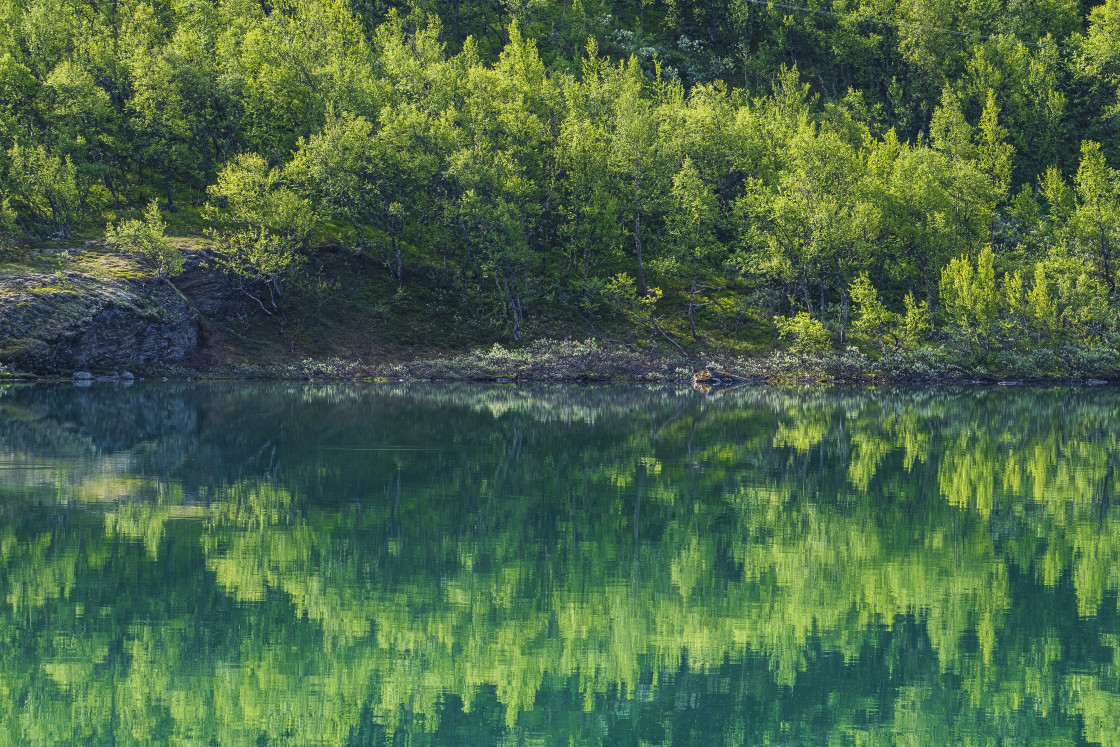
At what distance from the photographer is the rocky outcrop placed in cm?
5981

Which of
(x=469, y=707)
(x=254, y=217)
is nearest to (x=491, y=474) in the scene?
(x=469, y=707)

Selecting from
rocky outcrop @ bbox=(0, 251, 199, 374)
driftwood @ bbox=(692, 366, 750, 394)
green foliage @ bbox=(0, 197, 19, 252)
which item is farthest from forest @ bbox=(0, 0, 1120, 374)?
driftwood @ bbox=(692, 366, 750, 394)

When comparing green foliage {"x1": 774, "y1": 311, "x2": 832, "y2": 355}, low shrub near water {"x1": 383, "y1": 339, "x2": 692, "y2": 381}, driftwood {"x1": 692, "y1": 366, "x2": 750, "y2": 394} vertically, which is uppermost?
green foliage {"x1": 774, "y1": 311, "x2": 832, "y2": 355}

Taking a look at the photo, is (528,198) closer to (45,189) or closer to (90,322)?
(90,322)

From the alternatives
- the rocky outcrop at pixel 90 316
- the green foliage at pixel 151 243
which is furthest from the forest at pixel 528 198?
the rocky outcrop at pixel 90 316

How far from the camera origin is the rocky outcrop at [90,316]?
2355 inches

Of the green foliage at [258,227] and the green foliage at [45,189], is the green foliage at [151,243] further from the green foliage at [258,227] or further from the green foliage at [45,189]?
the green foliage at [45,189]

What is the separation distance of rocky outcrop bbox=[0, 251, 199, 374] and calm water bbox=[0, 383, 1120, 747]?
28385 millimetres

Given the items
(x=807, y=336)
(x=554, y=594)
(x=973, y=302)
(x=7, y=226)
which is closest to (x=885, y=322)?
(x=973, y=302)

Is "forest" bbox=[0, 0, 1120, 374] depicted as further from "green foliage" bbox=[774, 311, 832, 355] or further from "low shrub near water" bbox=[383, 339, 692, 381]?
"low shrub near water" bbox=[383, 339, 692, 381]

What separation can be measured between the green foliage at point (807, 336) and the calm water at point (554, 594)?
37.5 metres

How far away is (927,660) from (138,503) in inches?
735

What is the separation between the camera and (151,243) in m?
67.8

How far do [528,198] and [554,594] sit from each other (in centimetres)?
6818
